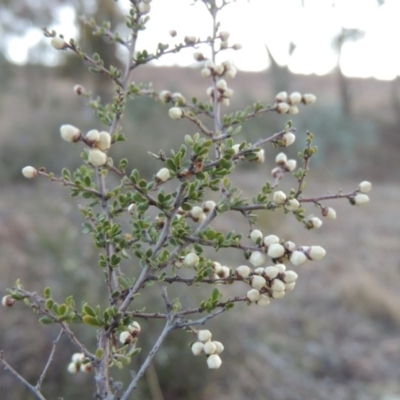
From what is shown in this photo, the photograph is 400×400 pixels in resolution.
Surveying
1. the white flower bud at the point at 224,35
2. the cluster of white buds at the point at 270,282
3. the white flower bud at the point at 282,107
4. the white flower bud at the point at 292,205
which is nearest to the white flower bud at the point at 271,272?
the cluster of white buds at the point at 270,282

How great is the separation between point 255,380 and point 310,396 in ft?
1.08

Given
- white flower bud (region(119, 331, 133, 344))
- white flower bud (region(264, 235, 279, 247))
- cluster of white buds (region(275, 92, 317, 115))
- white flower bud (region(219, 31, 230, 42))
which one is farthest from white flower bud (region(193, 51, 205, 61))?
white flower bud (region(119, 331, 133, 344))

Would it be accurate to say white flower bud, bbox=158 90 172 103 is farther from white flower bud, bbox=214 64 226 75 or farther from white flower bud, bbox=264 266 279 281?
white flower bud, bbox=264 266 279 281

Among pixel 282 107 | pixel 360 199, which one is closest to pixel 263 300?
pixel 360 199

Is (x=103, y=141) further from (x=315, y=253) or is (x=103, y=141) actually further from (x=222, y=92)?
(x=222, y=92)

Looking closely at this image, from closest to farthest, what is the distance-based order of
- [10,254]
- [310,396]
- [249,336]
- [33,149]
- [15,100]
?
1. [310,396]
2. [249,336]
3. [10,254]
4. [33,149]
5. [15,100]

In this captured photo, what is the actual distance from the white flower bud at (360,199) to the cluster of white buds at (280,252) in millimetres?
147

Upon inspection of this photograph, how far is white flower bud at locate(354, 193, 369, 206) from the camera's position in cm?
80

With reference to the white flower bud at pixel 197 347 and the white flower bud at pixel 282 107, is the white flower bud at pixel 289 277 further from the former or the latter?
the white flower bud at pixel 282 107

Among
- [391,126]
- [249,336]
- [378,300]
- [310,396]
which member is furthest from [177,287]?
[391,126]

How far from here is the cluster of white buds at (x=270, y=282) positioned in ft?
2.19

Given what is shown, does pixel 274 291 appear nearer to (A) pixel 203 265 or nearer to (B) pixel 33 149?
(A) pixel 203 265

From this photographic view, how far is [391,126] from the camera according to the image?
12805 mm

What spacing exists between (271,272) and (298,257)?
43 millimetres
